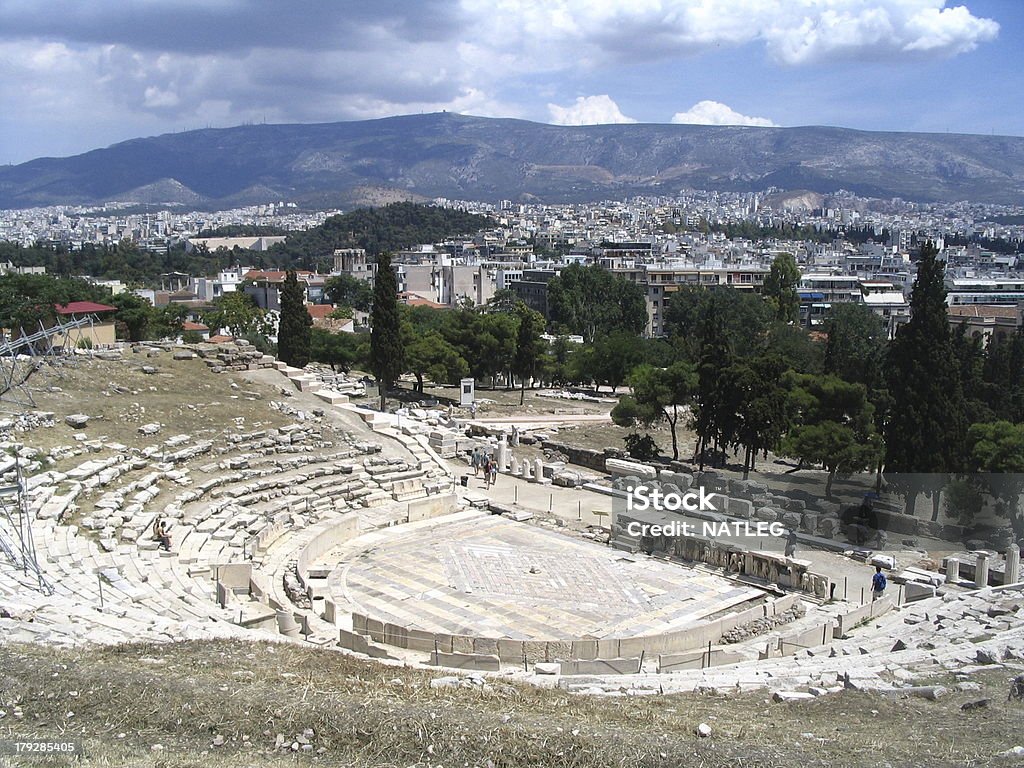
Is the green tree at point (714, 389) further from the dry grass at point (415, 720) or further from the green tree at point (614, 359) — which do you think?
the green tree at point (614, 359)

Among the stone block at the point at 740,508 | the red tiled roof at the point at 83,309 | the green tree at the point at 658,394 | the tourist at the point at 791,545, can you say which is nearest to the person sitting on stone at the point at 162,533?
the tourist at the point at 791,545

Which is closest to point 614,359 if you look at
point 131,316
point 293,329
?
point 293,329

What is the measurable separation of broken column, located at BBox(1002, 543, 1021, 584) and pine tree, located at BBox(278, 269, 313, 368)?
3187cm

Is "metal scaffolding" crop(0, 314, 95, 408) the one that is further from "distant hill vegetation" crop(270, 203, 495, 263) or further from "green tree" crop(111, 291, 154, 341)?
"distant hill vegetation" crop(270, 203, 495, 263)

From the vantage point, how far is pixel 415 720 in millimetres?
9367

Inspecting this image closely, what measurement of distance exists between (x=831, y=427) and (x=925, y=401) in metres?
2.37

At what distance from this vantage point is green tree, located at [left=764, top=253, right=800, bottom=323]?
263 feet

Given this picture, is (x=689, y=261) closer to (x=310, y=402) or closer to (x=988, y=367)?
(x=988, y=367)

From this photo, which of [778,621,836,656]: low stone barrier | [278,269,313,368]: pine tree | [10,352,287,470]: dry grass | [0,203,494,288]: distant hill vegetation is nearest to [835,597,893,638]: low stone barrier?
[778,621,836,656]: low stone barrier

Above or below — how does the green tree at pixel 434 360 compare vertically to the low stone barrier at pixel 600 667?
above

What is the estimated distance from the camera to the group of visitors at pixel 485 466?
27453 mm

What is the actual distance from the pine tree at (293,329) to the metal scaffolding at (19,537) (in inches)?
1006

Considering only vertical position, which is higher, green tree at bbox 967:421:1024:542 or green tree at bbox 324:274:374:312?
green tree at bbox 324:274:374:312

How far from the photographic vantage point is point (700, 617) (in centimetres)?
1711
